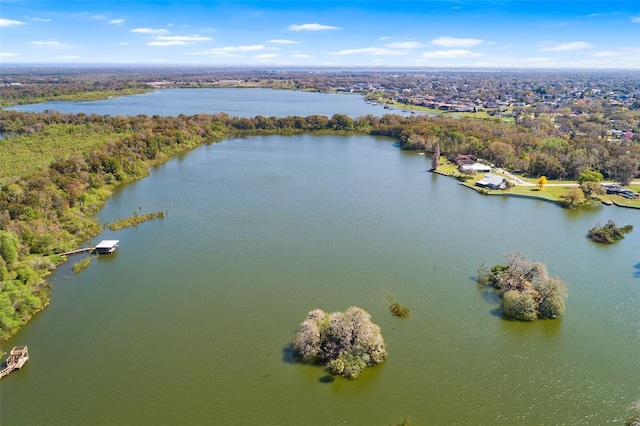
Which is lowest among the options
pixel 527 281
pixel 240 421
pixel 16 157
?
pixel 240 421

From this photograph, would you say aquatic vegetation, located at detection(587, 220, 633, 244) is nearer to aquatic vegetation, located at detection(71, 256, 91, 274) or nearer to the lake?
the lake

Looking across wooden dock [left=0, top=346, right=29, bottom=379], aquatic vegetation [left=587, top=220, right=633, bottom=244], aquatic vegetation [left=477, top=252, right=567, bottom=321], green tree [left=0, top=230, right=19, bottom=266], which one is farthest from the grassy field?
wooden dock [left=0, top=346, right=29, bottom=379]

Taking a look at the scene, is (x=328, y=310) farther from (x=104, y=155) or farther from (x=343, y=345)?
(x=104, y=155)

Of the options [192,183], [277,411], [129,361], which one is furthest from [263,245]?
[192,183]

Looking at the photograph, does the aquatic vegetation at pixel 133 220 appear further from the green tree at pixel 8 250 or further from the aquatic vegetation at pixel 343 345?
the aquatic vegetation at pixel 343 345

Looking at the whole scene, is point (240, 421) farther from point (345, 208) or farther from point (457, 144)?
point (457, 144)

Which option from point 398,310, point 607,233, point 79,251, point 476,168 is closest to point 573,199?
point 607,233

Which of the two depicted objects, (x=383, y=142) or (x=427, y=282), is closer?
(x=427, y=282)
